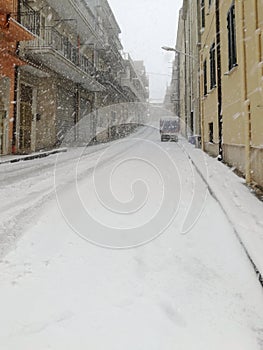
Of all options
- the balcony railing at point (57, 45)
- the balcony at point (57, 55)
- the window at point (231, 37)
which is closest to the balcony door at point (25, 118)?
the balcony at point (57, 55)

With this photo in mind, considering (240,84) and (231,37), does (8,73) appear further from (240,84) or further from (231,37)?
(240,84)

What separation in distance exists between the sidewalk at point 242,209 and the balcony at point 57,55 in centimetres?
954

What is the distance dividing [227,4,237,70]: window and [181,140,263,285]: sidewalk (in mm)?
2924

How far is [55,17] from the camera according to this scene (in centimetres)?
1672

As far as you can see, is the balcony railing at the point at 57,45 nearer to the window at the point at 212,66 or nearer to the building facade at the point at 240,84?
the window at the point at 212,66

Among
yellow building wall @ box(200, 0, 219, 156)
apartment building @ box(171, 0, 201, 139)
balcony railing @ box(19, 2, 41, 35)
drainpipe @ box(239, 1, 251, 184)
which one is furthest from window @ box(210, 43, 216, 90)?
balcony railing @ box(19, 2, 41, 35)

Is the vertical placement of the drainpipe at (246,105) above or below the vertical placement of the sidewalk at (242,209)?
above

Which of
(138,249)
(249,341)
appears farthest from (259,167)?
(249,341)

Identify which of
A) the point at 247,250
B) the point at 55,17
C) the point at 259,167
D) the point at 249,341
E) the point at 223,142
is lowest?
the point at 249,341

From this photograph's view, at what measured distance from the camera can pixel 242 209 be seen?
12.4 feet

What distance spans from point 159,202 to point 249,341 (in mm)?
2753

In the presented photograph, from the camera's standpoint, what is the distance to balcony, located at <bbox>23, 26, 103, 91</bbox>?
12.7 metres

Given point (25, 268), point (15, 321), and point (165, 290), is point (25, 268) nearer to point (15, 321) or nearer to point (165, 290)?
point (15, 321)

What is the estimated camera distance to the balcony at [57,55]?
12672 millimetres
